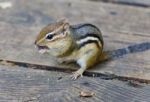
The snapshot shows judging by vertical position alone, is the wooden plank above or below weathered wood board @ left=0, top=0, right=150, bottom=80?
below

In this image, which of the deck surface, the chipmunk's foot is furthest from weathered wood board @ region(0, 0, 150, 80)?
the chipmunk's foot

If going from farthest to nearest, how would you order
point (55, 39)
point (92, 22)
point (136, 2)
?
point (136, 2) → point (92, 22) → point (55, 39)

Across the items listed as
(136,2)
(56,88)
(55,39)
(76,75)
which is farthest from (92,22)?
(56,88)

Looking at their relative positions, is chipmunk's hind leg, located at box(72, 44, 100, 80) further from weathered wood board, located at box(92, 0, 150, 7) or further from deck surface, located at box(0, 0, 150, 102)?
weathered wood board, located at box(92, 0, 150, 7)

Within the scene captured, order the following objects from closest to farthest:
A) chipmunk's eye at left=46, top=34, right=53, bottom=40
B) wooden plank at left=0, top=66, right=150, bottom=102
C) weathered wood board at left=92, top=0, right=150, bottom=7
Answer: wooden plank at left=0, top=66, right=150, bottom=102 < chipmunk's eye at left=46, top=34, right=53, bottom=40 < weathered wood board at left=92, top=0, right=150, bottom=7

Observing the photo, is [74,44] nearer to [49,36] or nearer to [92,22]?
[49,36]

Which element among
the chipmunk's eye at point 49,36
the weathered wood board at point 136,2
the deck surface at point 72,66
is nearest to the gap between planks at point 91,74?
the deck surface at point 72,66

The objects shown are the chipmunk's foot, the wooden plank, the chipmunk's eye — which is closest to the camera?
the wooden plank

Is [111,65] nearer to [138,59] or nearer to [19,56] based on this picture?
[138,59]

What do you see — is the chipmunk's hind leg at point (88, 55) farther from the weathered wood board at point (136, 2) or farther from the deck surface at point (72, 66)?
the weathered wood board at point (136, 2)
